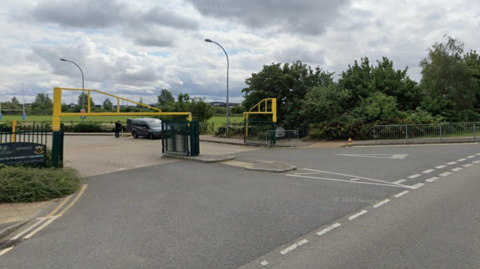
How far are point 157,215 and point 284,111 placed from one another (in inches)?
821

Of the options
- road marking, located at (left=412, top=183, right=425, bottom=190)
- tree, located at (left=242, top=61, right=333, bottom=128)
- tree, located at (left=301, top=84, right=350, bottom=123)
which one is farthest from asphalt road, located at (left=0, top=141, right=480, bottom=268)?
tree, located at (left=242, top=61, right=333, bottom=128)

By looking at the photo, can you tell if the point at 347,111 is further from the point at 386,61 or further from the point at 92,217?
the point at 92,217

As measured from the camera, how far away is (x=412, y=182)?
28.3 feet

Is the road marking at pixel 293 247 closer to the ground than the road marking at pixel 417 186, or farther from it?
closer to the ground

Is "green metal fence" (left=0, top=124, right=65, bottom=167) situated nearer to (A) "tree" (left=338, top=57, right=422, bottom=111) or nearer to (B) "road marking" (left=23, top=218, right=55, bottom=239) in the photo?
(B) "road marking" (left=23, top=218, right=55, bottom=239)

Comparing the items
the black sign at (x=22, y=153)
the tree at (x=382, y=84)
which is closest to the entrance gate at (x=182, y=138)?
the black sign at (x=22, y=153)

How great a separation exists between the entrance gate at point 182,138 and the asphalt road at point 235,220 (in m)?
4.38

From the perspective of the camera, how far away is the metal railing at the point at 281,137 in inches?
821

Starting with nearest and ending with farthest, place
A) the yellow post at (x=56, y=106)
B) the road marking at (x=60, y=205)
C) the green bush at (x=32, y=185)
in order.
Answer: the road marking at (x=60, y=205) < the green bush at (x=32, y=185) < the yellow post at (x=56, y=106)

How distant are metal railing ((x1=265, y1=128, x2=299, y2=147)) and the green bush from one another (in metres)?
13.8

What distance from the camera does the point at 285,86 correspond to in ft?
86.3

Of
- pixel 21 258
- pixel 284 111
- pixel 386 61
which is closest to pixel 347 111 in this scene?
pixel 284 111

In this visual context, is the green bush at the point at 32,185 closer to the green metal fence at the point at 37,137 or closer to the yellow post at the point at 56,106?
the green metal fence at the point at 37,137

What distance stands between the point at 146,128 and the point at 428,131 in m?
22.0
